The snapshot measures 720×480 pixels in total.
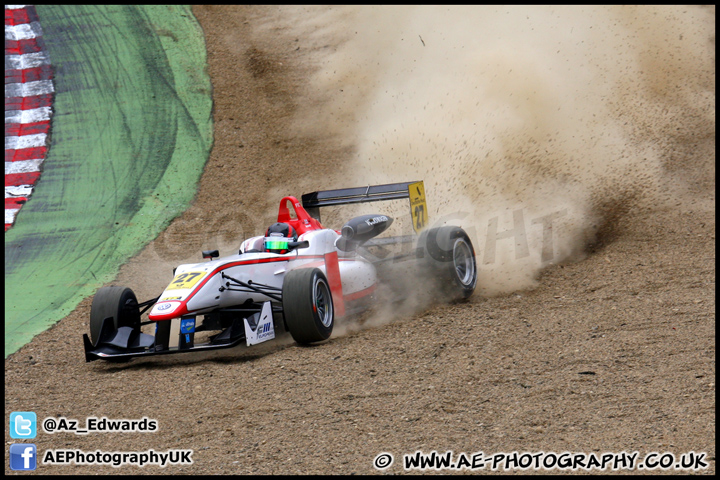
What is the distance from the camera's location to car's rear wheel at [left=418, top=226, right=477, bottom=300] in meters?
8.02

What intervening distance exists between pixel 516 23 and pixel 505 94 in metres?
3.05

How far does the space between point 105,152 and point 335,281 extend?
307 inches

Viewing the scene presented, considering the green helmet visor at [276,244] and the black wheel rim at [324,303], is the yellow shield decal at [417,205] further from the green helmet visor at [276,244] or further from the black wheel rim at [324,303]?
the black wheel rim at [324,303]

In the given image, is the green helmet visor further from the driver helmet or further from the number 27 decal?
the number 27 decal

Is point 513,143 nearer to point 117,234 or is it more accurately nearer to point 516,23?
point 516,23

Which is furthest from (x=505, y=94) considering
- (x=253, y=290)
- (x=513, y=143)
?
(x=253, y=290)

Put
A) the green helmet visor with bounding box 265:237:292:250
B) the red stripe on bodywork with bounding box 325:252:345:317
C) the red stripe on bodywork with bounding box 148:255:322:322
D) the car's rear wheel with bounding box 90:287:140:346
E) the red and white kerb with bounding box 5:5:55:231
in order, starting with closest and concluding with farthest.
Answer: the red stripe on bodywork with bounding box 148:255:322:322 → the car's rear wheel with bounding box 90:287:140:346 → the green helmet visor with bounding box 265:237:292:250 → the red stripe on bodywork with bounding box 325:252:345:317 → the red and white kerb with bounding box 5:5:55:231

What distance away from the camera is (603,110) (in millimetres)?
13039

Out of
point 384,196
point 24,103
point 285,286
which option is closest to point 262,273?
point 285,286

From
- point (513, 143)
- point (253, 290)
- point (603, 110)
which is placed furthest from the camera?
point (603, 110)

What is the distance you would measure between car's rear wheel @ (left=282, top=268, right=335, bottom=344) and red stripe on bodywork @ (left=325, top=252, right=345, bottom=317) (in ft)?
2.36

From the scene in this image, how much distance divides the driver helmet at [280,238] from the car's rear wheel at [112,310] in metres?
1.52

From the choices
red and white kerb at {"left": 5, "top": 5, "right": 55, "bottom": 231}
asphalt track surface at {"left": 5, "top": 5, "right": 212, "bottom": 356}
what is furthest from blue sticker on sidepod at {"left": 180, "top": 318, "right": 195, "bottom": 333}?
red and white kerb at {"left": 5, "top": 5, "right": 55, "bottom": 231}

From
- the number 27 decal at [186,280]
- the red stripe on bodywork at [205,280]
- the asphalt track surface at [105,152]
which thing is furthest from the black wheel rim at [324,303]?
the asphalt track surface at [105,152]
